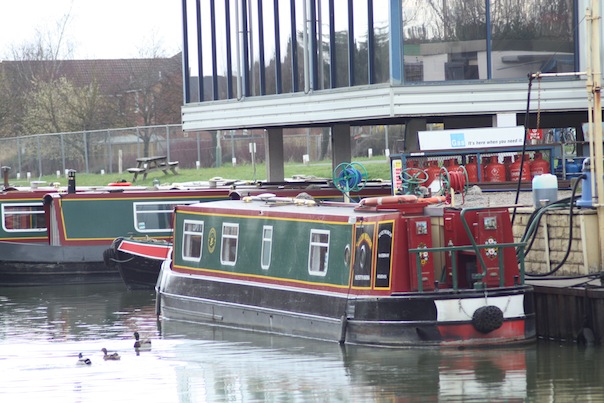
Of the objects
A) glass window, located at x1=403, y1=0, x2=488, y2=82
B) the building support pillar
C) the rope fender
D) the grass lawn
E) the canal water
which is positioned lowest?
the canal water

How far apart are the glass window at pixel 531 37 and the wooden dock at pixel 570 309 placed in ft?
27.0

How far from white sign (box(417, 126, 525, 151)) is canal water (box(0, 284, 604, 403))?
6.66 metres

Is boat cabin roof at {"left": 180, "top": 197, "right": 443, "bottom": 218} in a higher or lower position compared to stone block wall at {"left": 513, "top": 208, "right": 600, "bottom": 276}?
higher

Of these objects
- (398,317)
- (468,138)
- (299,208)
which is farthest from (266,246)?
(468,138)

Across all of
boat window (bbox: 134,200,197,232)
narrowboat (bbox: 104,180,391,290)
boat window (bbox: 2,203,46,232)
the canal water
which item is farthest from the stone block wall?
boat window (bbox: 2,203,46,232)

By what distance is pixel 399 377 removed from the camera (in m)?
16.5

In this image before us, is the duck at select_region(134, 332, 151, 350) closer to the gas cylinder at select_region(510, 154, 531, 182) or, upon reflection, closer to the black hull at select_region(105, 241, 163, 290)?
the black hull at select_region(105, 241, 163, 290)

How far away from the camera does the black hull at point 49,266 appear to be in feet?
98.2

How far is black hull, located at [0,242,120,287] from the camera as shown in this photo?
29938mm

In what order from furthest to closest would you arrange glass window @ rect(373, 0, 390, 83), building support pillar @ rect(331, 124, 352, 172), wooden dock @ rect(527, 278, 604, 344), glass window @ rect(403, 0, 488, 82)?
building support pillar @ rect(331, 124, 352, 172), glass window @ rect(373, 0, 390, 83), glass window @ rect(403, 0, 488, 82), wooden dock @ rect(527, 278, 604, 344)

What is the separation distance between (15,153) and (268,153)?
2313 cm

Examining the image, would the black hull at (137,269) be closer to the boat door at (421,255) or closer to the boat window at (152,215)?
the boat window at (152,215)

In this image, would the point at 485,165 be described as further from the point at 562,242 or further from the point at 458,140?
the point at 562,242

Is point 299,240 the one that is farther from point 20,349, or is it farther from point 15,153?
point 15,153
